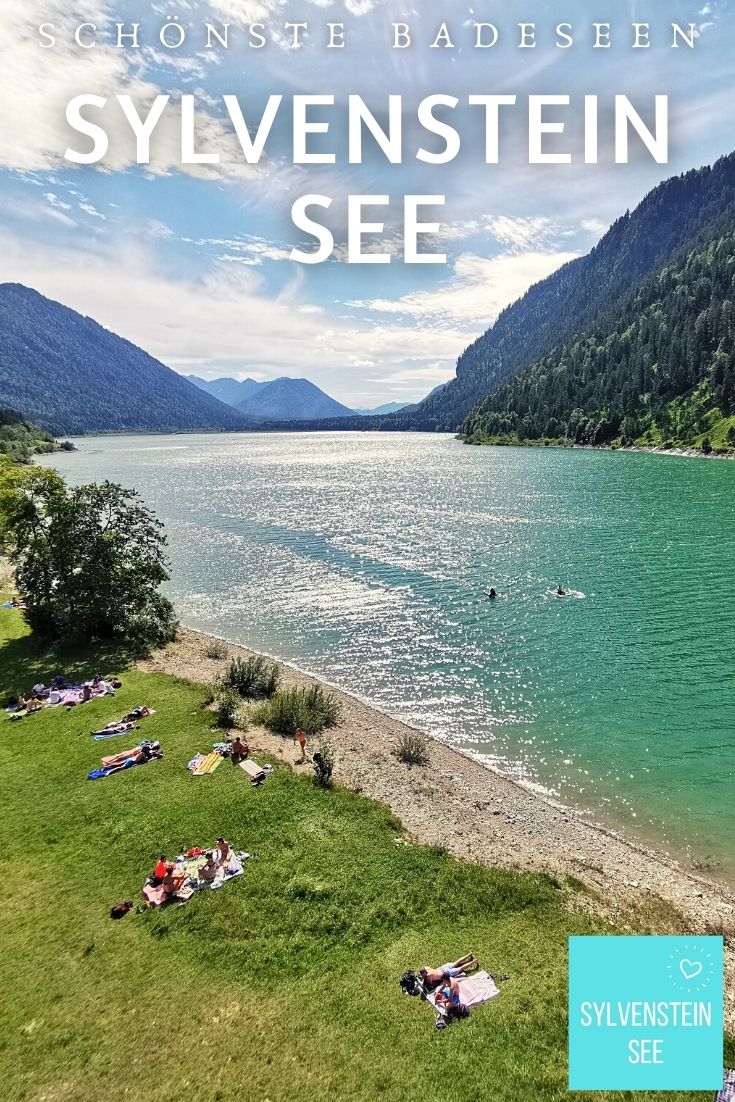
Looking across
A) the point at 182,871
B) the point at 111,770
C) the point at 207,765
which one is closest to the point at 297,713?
the point at 207,765

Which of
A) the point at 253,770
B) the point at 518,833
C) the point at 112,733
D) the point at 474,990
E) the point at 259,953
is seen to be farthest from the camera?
the point at 112,733

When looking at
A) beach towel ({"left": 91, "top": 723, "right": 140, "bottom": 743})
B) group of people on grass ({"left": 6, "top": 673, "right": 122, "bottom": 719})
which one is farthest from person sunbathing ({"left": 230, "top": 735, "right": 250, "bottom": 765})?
group of people on grass ({"left": 6, "top": 673, "right": 122, "bottom": 719})

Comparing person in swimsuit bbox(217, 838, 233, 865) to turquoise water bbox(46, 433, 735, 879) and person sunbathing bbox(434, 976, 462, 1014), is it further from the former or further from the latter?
turquoise water bbox(46, 433, 735, 879)

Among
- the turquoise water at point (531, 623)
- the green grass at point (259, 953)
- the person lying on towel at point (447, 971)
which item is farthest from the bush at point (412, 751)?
the person lying on towel at point (447, 971)

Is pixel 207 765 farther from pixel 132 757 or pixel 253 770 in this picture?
pixel 132 757

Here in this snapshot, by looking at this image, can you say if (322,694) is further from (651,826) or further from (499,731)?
(651,826)

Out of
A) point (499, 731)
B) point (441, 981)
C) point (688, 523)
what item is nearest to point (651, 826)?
point (499, 731)

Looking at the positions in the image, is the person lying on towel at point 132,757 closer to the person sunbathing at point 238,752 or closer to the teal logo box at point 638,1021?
the person sunbathing at point 238,752
